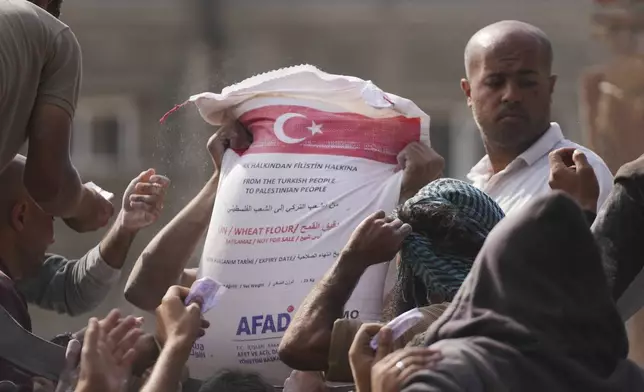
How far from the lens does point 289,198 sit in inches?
143

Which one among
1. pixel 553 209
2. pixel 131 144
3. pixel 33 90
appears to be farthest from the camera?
pixel 131 144

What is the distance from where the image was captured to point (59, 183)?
354 centimetres

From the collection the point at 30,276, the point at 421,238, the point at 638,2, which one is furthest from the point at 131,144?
the point at 421,238

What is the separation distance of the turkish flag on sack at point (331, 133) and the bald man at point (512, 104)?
330 millimetres

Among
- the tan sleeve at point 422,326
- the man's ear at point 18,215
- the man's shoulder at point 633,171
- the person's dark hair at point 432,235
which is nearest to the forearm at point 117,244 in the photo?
the man's ear at point 18,215

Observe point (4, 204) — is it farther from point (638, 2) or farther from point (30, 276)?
point (638, 2)

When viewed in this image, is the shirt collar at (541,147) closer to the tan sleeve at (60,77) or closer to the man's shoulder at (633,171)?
the man's shoulder at (633,171)

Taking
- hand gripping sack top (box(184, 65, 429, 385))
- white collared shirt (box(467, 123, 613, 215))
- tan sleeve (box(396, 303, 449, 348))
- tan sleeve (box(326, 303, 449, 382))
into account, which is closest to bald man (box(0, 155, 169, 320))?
hand gripping sack top (box(184, 65, 429, 385))

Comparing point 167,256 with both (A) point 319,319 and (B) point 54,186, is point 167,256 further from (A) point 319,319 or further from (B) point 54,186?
(A) point 319,319

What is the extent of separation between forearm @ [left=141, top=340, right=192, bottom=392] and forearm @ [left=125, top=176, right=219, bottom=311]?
2.46 ft

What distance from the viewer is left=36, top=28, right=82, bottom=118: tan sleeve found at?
353 cm

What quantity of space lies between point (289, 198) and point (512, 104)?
27.4 inches

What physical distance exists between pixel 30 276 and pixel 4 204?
25 cm

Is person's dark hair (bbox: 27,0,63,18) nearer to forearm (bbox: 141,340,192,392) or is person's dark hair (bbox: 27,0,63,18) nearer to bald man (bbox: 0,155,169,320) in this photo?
bald man (bbox: 0,155,169,320)
